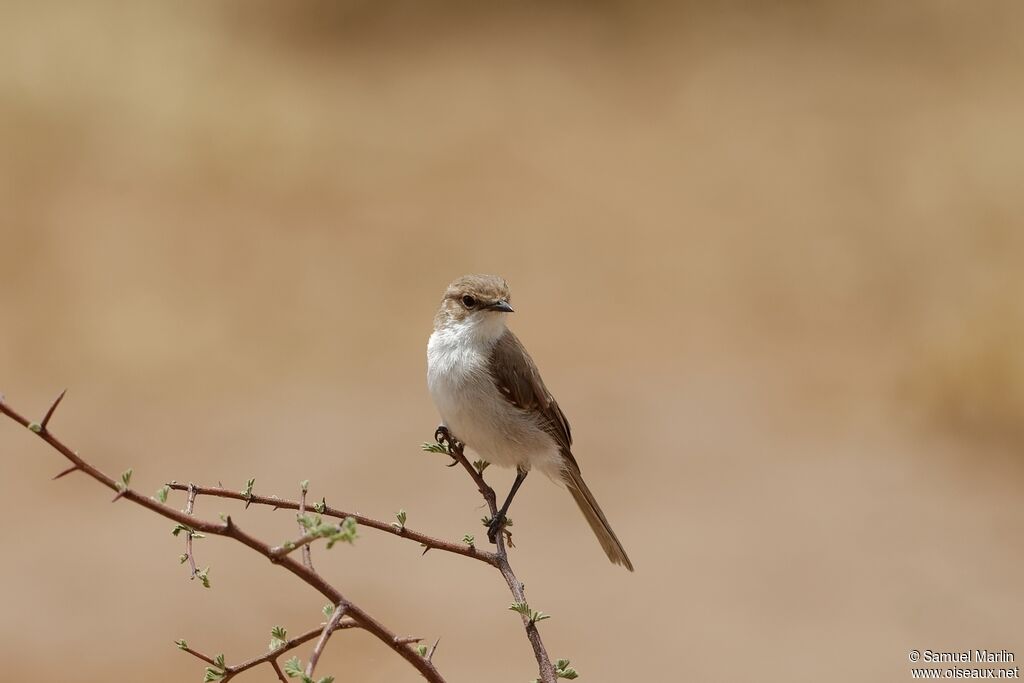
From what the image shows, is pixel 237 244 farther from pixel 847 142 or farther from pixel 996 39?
pixel 996 39

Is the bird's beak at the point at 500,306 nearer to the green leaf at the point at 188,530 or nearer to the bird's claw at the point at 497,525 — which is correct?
the bird's claw at the point at 497,525

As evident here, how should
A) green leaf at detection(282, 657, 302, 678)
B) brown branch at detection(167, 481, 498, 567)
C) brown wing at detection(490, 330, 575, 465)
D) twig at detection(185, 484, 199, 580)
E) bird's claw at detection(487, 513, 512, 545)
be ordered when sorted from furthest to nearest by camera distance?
brown wing at detection(490, 330, 575, 465) < bird's claw at detection(487, 513, 512, 545) < brown branch at detection(167, 481, 498, 567) < twig at detection(185, 484, 199, 580) < green leaf at detection(282, 657, 302, 678)

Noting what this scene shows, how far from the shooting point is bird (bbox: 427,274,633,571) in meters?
4.86

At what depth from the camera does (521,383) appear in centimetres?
515

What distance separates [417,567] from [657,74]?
40.6 ft

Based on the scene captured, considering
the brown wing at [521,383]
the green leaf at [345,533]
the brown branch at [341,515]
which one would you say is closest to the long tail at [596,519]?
the brown wing at [521,383]

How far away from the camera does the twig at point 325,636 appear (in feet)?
7.21

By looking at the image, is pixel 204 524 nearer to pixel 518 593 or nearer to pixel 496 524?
pixel 518 593

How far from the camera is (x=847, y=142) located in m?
18.8

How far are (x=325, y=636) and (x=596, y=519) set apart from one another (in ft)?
10.1

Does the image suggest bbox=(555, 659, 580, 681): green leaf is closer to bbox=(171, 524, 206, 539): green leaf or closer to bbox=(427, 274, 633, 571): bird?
bbox=(171, 524, 206, 539): green leaf

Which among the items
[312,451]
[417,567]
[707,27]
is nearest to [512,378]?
[417,567]

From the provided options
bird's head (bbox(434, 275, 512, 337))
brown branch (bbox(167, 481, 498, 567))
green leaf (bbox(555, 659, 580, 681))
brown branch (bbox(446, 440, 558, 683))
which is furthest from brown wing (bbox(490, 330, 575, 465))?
green leaf (bbox(555, 659, 580, 681))

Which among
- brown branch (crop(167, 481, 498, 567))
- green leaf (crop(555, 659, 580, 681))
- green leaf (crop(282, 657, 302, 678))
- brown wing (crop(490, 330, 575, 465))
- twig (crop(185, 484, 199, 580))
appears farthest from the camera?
brown wing (crop(490, 330, 575, 465))
